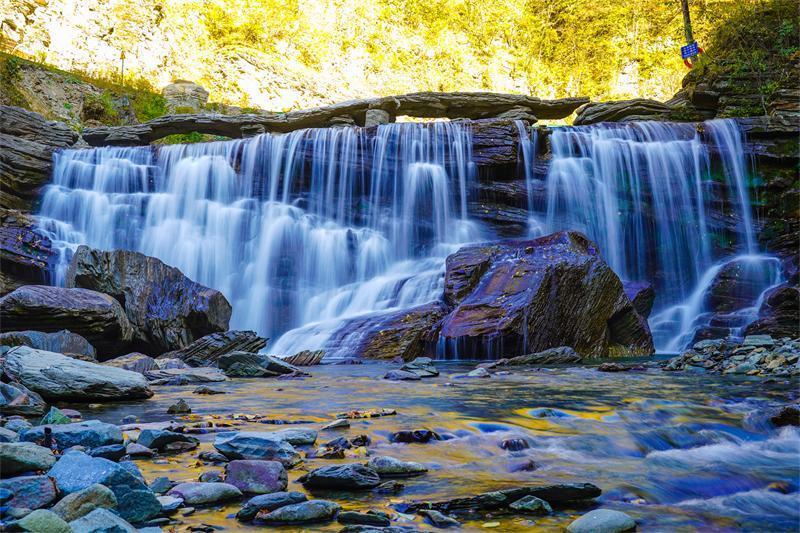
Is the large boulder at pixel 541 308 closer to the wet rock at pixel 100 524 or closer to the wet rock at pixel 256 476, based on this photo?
the wet rock at pixel 256 476

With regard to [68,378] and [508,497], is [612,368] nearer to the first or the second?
[508,497]

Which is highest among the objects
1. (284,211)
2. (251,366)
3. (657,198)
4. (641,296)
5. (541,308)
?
(657,198)

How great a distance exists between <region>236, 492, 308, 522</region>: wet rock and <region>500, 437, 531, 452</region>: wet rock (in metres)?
1.71

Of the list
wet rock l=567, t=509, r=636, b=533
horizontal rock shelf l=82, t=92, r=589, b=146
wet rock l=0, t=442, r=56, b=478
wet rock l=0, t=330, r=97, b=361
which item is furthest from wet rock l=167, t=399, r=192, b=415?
horizontal rock shelf l=82, t=92, r=589, b=146

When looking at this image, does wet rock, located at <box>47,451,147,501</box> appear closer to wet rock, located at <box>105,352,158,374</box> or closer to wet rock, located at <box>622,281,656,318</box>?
wet rock, located at <box>105,352,158,374</box>

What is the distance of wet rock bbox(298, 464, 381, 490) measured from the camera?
3.11 meters

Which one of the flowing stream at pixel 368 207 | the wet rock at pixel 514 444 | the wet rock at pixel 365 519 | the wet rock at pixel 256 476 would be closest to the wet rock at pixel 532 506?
the wet rock at pixel 365 519

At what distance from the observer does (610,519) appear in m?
2.61

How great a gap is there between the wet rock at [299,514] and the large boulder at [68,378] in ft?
12.6

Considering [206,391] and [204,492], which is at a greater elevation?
[206,391]

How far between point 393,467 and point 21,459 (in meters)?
1.79

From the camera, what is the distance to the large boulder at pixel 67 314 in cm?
972

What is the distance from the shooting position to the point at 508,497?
293cm

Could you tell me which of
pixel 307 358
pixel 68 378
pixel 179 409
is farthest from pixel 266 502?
pixel 307 358
